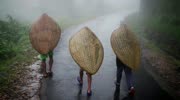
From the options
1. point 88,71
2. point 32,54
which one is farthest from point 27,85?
point 32,54

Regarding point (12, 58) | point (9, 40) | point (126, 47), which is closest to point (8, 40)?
point (9, 40)

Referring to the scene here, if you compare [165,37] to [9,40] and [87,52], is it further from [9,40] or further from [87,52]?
[87,52]

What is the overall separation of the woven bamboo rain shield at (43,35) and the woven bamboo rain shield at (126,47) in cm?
244

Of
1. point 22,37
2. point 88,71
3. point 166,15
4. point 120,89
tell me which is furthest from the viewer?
point 166,15

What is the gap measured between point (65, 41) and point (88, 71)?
9.75 metres

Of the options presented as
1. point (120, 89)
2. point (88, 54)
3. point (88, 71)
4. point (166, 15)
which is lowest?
point (120, 89)

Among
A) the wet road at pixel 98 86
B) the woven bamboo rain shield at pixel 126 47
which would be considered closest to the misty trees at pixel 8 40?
the wet road at pixel 98 86

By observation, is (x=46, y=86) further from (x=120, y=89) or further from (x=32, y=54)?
(x=32, y=54)

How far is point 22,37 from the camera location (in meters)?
16.5

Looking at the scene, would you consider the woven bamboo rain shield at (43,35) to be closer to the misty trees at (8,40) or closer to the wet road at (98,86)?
the wet road at (98,86)

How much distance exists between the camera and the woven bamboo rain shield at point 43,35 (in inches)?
349

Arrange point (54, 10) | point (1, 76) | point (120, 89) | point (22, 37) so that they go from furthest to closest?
1. point (54, 10)
2. point (22, 37)
3. point (1, 76)
4. point (120, 89)

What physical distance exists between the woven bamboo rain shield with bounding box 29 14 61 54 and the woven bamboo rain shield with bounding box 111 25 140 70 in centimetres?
244

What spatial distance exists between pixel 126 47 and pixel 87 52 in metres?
1.06
